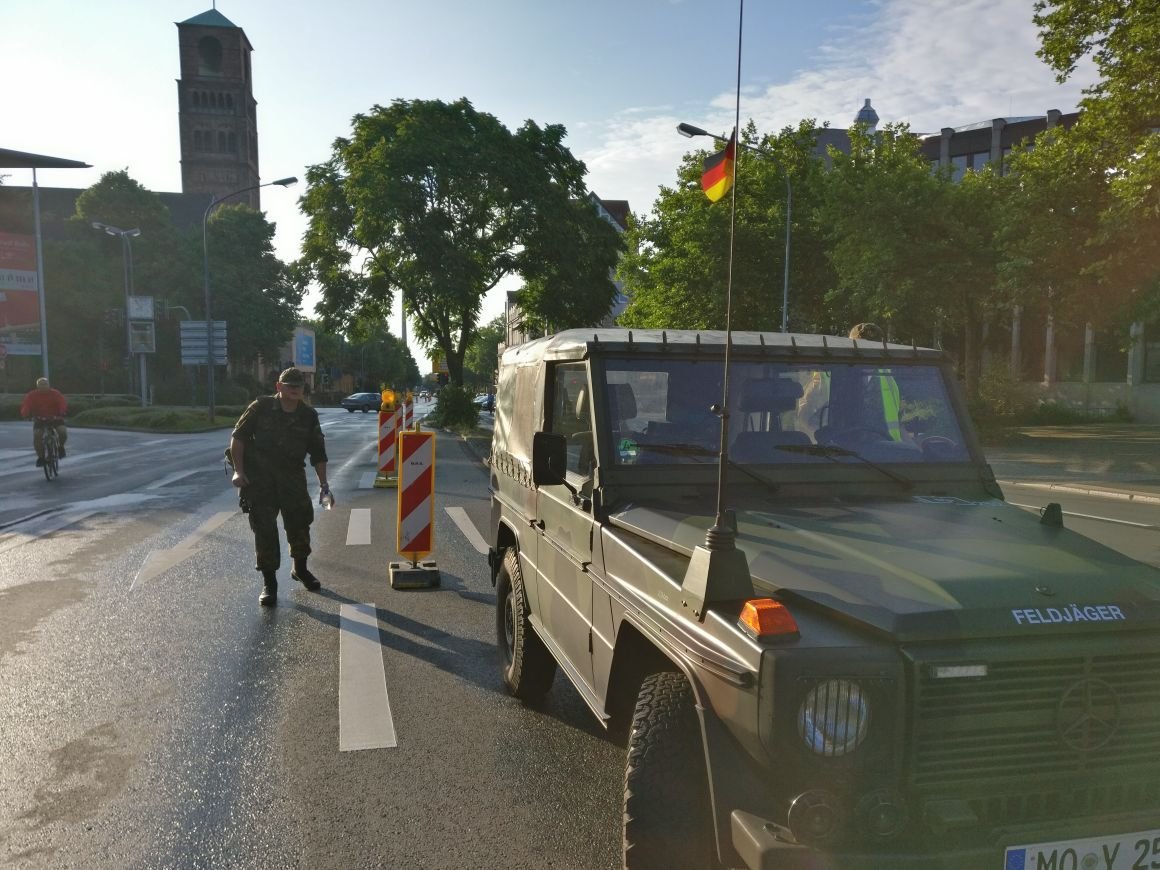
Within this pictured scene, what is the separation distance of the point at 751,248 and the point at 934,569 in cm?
3469

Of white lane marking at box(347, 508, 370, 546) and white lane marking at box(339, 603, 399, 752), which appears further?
white lane marking at box(347, 508, 370, 546)

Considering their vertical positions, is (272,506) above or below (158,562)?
above

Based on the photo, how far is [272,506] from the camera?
24.7 ft

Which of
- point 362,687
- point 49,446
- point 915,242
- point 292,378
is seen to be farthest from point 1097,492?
point 49,446

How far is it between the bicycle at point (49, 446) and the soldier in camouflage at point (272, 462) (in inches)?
468

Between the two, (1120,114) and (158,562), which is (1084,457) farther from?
(158,562)

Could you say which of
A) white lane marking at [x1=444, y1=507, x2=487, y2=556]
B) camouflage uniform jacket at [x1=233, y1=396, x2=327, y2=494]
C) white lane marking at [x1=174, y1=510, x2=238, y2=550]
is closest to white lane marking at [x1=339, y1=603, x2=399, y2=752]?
camouflage uniform jacket at [x1=233, y1=396, x2=327, y2=494]

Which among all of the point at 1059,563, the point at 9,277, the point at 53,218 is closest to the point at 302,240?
the point at 9,277

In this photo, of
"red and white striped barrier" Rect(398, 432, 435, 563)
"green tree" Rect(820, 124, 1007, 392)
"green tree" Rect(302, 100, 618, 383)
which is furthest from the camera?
"green tree" Rect(302, 100, 618, 383)

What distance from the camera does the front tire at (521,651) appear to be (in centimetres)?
481

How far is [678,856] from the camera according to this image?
252 cm

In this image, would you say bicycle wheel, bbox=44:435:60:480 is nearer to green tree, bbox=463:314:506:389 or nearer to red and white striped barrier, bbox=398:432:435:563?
red and white striped barrier, bbox=398:432:435:563

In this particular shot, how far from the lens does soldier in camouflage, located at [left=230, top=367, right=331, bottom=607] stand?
7.33 m

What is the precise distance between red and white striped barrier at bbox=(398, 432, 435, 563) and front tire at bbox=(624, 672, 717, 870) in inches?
217
